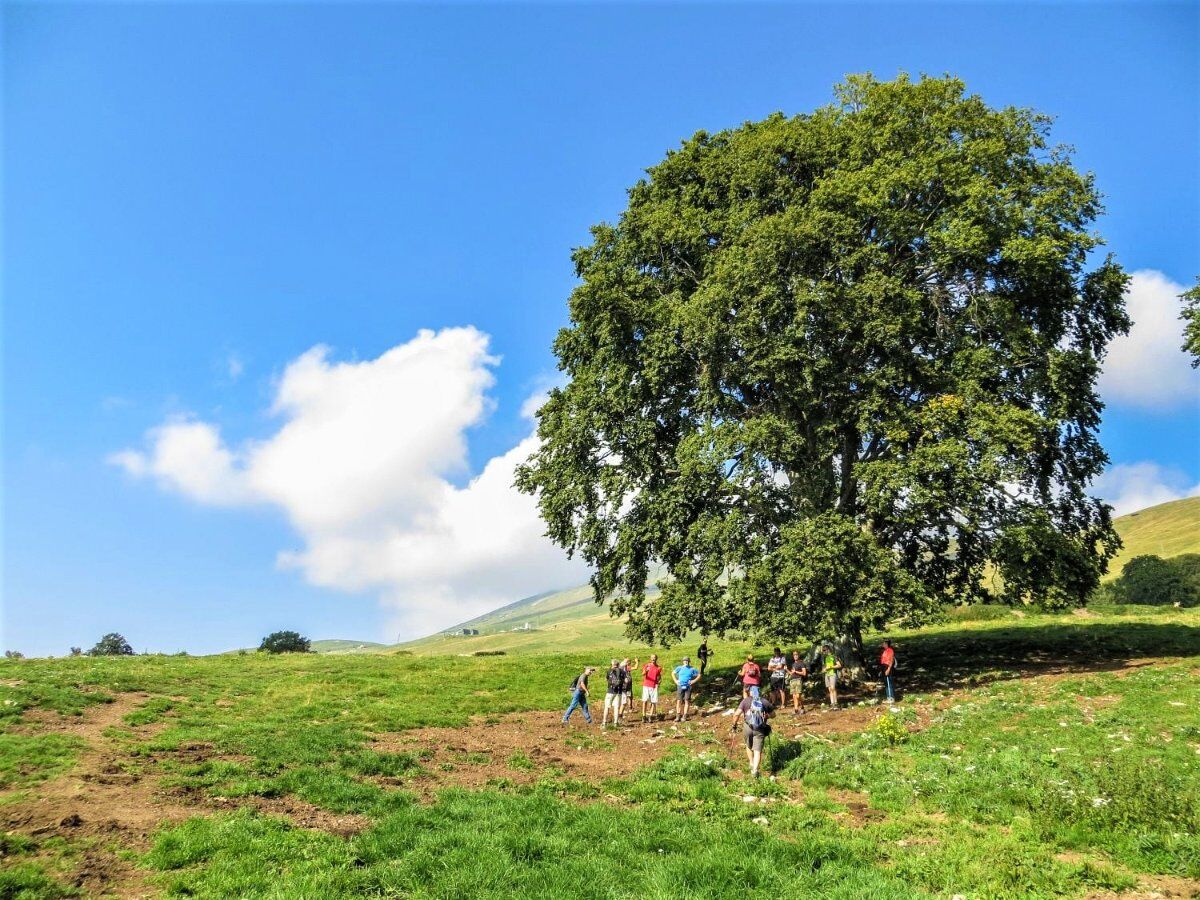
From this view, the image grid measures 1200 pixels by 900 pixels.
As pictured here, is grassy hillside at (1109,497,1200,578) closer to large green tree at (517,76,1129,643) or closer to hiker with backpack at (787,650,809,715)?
large green tree at (517,76,1129,643)

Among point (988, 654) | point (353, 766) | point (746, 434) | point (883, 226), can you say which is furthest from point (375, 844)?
point (988, 654)

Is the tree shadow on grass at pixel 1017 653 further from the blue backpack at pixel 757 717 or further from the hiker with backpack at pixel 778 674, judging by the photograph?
the blue backpack at pixel 757 717

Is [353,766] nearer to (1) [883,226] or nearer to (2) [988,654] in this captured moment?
(1) [883,226]

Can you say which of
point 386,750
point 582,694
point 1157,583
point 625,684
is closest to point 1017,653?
point 625,684

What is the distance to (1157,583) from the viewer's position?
7875 cm

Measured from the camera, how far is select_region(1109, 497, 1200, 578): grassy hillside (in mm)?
144125

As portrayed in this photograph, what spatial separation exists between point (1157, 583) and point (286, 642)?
114m

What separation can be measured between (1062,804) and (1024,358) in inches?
800

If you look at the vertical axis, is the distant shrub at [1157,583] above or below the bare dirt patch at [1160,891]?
below

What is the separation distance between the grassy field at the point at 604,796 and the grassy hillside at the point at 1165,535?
145 meters

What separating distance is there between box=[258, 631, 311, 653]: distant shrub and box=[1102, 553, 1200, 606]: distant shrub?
105 m

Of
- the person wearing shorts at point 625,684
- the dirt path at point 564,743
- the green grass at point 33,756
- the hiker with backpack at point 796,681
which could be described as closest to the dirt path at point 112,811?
the green grass at point 33,756

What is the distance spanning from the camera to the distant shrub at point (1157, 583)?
76.0 meters

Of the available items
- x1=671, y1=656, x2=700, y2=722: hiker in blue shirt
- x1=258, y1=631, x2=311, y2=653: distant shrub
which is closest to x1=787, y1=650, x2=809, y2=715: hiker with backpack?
x1=671, y1=656, x2=700, y2=722: hiker in blue shirt
